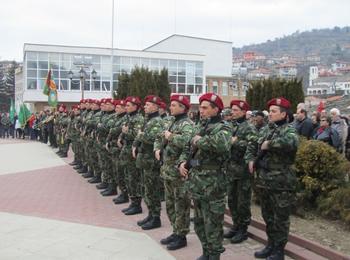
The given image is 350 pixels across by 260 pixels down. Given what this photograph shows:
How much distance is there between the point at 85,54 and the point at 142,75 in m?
24.7

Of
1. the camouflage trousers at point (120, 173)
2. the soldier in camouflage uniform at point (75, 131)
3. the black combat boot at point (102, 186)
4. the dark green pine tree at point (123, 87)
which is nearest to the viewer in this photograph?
the camouflage trousers at point (120, 173)

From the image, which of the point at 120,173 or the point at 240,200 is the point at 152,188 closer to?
the point at 240,200

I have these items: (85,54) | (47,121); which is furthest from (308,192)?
(85,54)

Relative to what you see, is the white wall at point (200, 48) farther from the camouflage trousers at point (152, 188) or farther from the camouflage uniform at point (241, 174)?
the camouflage uniform at point (241, 174)

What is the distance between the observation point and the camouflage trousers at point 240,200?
6.03 metres

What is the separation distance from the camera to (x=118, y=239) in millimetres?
6238

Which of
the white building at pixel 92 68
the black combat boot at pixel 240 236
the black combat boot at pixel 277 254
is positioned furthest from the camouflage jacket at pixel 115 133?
the white building at pixel 92 68

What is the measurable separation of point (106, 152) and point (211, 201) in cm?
487

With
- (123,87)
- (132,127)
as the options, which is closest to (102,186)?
(132,127)

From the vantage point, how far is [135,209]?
25.3ft

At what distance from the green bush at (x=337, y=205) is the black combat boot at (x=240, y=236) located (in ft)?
4.06

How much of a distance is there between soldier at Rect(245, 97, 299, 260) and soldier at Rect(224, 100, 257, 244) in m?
0.69

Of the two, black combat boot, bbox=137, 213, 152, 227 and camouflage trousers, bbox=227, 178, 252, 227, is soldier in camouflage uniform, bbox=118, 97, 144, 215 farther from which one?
camouflage trousers, bbox=227, 178, 252, 227

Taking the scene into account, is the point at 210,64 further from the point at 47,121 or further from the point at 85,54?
the point at 47,121
